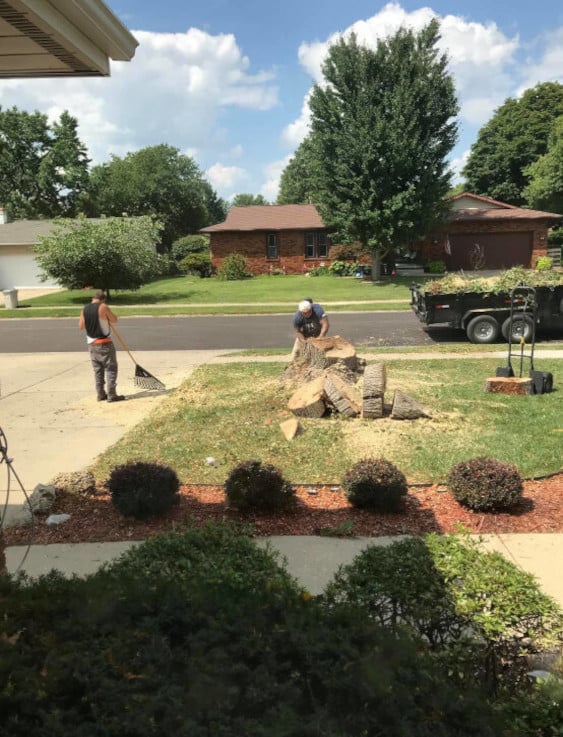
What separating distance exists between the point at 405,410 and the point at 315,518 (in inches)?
116

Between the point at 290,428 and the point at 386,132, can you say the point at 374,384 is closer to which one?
the point at 290,428

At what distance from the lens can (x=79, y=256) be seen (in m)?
26.0

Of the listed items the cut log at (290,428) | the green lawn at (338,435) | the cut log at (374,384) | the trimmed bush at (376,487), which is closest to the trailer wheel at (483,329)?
the green lawn at (338,435)

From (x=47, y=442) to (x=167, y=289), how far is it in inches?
1019

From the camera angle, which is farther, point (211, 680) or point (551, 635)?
point (551, 635)

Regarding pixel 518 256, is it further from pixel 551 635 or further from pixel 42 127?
pixel 42 127

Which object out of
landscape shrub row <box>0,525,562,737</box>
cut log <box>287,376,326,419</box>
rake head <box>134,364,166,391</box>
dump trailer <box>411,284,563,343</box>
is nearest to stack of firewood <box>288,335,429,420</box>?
cut log <box>287,376,326,419</box>

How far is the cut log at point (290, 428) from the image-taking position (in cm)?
740

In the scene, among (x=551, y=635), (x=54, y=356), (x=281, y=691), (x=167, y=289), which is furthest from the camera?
(x=167, y=289)

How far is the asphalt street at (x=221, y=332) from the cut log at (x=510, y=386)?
18.9 ft

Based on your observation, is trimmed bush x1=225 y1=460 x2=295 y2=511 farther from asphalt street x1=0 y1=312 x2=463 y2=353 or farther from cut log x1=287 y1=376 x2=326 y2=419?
asphalt street x1=0 y1=312 x2=463 y2=353

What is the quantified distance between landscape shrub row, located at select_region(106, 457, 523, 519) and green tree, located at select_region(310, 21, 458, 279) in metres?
24.2

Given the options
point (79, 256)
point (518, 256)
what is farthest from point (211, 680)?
point (518, 256)

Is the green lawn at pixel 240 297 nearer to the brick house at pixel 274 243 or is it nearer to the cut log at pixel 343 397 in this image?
the brick house at pixel 274 243
